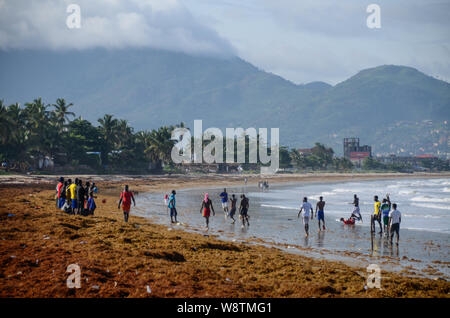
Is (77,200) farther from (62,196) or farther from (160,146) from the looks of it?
(160,146)

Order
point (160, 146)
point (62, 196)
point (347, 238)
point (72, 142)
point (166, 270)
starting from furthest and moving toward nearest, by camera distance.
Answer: point (160, 146) → point (72, 142) → point (62, 196) → point (347, 238) → point (166, 270)

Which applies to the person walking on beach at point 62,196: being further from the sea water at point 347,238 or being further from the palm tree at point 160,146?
the palm tree at point 160,146

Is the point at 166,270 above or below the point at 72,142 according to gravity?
below

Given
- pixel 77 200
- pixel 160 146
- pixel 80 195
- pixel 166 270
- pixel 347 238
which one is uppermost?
pixel 160 146

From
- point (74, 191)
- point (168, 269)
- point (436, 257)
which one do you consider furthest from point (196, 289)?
point (74, 191)

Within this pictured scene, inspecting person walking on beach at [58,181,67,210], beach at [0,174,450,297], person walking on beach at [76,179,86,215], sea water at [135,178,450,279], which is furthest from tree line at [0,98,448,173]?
beach at [0,174,450,297]

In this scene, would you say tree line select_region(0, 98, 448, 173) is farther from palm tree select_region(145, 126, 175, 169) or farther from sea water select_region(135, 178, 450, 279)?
sea water select_region(135, 178, 450, 279)

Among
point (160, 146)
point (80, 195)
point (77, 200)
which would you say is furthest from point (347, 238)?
point (160, 146)

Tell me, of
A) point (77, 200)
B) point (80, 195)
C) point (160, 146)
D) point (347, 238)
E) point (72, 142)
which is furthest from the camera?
point (160, 146)

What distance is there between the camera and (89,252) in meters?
10.8

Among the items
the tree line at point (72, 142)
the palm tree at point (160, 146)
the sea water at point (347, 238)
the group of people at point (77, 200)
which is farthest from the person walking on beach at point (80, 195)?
the palm tree at point (160, 146)

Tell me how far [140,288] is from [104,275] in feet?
3.44

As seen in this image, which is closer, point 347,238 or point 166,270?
point 166,270
